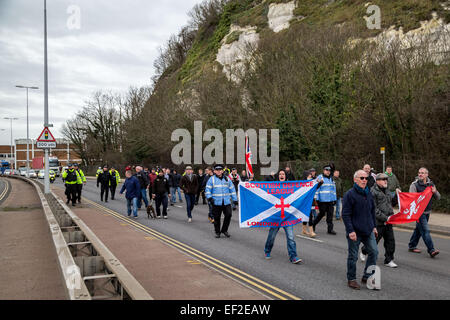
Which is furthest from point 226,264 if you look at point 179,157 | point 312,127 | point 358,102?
point 179,157

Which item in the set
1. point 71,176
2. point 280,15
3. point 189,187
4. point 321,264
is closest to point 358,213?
point 321,264

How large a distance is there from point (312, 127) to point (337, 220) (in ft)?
40.3

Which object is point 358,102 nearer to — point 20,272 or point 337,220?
point 337,220

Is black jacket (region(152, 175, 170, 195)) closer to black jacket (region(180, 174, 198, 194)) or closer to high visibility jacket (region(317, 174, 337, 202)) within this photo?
black jacket (region(180, 174, 198, 194))

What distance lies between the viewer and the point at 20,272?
28.9ft

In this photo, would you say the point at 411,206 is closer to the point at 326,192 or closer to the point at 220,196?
the point at 326,192

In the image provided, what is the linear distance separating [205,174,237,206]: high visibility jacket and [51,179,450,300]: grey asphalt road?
3.51 feet

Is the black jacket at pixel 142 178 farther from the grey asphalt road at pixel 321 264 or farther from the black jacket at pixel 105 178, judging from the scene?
the black jacket at pixel 105 178

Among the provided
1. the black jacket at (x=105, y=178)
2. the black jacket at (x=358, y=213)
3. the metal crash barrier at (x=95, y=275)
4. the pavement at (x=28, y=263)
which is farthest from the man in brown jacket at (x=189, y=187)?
the black jacket at (x=358, y=213)

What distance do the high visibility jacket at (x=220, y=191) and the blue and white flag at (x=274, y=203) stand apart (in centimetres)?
241

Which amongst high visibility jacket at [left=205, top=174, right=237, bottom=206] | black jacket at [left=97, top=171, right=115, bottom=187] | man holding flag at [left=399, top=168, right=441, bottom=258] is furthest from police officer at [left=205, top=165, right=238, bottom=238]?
black jacket at [left=97, top=171, right=115, bottom=187]

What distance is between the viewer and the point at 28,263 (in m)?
9.65

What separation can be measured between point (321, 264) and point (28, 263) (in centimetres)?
625
